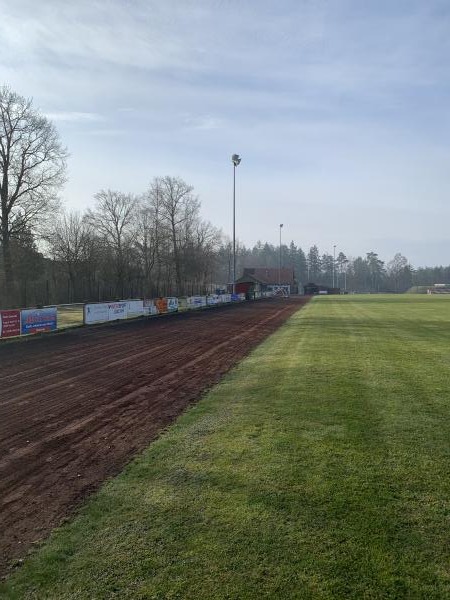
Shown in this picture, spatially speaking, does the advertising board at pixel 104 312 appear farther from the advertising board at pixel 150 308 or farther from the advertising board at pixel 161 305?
the advertising board at pixel 161 305

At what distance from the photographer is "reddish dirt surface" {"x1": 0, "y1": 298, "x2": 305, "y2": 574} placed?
16.0ft

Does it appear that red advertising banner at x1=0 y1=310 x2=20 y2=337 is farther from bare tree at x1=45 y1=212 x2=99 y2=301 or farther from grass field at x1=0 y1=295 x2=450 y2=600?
bare tree at x1=45 y1=212 x2=99 y2=301

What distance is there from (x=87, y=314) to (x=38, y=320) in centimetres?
416

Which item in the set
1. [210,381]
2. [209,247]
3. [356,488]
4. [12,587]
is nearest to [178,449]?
[356,488]

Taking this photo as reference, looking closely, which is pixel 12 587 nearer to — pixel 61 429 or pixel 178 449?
pixel 178 449

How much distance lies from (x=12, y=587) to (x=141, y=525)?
3.80 ft

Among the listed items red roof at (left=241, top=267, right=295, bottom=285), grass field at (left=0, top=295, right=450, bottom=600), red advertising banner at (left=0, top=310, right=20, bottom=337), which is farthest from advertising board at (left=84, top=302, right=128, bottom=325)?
red roof at (left=241, top=267, right=295, bottom=285)

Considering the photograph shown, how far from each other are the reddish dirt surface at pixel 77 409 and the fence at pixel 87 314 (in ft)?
5.10

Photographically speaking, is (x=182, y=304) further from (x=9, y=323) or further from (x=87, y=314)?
(x=9, y=323)

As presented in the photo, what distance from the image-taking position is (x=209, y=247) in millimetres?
81250

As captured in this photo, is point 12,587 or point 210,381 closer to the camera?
point 12,587

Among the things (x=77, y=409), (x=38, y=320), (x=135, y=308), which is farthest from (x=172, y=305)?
(x=77, y=409)

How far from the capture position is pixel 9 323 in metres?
19.3

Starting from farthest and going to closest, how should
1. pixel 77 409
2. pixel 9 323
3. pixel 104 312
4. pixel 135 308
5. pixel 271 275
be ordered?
pixel 271 275 → pixel 135 308 → pixel 104 312 → pixel 9 323 → pixel 77 409
